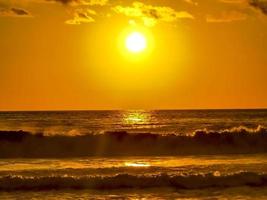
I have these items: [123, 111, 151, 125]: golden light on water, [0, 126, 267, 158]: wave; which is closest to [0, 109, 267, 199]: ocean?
[0, 126, 267, 158]: wave

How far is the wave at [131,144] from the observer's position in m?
27.3

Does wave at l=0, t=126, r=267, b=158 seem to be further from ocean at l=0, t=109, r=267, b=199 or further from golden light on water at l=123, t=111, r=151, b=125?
golden light on water at l=123, t=111, r=151, b=125

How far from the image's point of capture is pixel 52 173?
60.1 ft

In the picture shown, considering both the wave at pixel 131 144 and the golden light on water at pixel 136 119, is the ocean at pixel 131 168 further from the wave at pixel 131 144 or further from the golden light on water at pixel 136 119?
the golden light on water at pixel 136 119

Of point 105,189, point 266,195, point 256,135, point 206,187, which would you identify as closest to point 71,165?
point 105,189

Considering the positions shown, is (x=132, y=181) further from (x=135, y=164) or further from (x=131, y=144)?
(x=131, y=144)

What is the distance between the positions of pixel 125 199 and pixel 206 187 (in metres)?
2.70

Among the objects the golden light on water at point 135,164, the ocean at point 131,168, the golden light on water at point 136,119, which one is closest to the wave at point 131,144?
the ocean at point 131,168

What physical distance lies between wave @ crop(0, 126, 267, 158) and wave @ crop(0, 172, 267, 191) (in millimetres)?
9083

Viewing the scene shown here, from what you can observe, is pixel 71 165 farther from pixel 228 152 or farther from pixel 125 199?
pixel 228 152

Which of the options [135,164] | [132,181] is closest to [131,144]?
[135,164]

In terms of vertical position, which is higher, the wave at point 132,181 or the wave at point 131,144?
the wave at point 131,144

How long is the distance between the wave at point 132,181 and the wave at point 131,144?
29.8 feet

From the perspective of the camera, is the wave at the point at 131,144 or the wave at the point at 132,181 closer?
the wave at the point at 132,181
